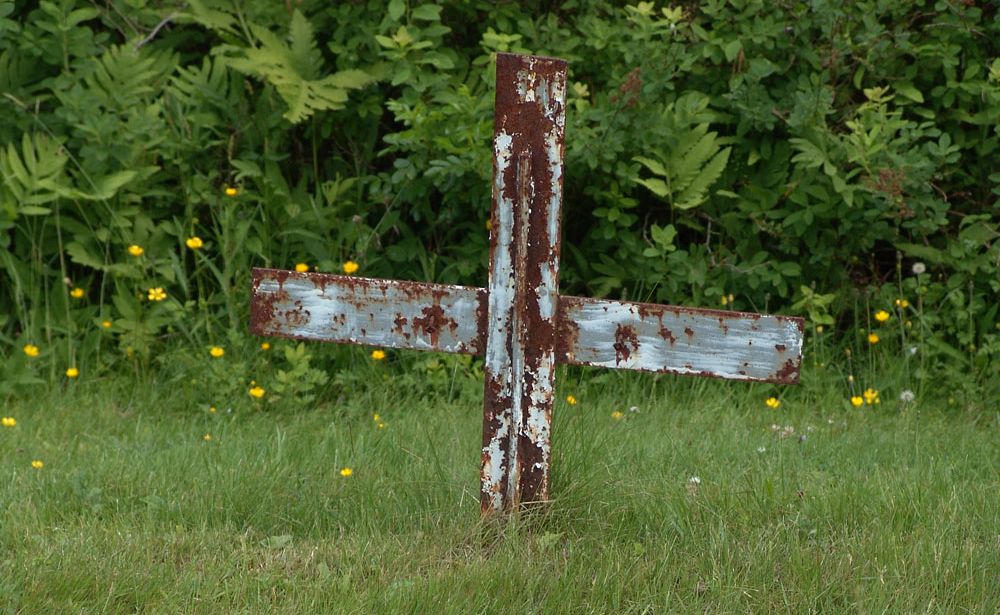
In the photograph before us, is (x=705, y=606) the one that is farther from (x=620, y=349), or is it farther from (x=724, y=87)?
(x=724, y=87)

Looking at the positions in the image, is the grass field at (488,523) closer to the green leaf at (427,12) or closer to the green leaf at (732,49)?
the green leaf at (732,49)

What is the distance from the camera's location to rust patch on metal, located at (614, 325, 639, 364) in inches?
119

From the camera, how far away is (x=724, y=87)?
5344 mm

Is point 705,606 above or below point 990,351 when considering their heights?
below

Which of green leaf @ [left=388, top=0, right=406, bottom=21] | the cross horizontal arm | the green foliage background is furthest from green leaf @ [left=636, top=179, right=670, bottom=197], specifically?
the cross horizontal arm

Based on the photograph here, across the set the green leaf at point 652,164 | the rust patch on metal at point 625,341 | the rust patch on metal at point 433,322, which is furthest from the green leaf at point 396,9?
the rust patch on metal at point 625,341

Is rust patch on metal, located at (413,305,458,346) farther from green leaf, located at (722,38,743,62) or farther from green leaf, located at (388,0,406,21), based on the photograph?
green leaf, located at (722,38,743,62)

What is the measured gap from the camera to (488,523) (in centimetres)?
309

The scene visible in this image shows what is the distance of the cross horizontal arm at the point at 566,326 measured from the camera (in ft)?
9.82

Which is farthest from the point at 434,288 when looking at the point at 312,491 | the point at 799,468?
the point at 799,468

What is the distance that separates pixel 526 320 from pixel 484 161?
200 cm

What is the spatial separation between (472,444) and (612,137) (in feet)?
5.51

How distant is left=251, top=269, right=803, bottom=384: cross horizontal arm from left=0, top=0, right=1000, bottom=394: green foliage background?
1.85 metres

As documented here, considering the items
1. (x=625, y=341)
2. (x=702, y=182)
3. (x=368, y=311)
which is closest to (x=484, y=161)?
(x=702, y=182)
